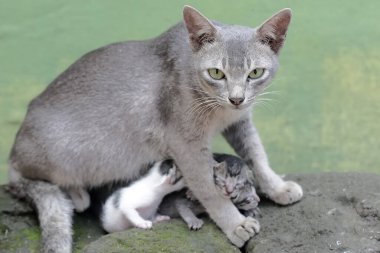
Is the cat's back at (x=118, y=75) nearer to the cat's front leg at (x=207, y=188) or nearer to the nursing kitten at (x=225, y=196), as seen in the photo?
the cat's front leg at (x=207, y=188)

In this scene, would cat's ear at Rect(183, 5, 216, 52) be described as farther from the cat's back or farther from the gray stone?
the gray stone

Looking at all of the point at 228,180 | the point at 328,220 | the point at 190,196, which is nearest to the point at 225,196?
the point at 228,180

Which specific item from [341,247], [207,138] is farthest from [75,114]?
[341,247]

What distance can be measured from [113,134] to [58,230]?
1.64ft

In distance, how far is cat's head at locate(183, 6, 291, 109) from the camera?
10.0 ft

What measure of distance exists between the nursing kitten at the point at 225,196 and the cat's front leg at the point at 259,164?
0.36ft

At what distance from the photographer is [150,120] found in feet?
10.9

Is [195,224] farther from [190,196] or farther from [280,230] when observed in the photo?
[280,230]

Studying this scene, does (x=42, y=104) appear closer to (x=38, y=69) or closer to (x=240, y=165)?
(x=38, y=69)

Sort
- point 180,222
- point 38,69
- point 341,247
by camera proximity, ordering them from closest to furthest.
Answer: point 341,247
point 180,222
point 38,69

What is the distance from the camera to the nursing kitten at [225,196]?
130 inches

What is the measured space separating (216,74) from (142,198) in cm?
67

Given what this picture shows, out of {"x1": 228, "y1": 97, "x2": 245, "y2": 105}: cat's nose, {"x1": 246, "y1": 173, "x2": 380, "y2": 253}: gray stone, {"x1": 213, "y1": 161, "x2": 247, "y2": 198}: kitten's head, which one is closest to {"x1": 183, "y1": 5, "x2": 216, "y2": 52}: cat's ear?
{"x1": 228, "y1": 97, "x2": 245, "y2": 105}: cat's nose

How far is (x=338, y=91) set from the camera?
13.3 feet
